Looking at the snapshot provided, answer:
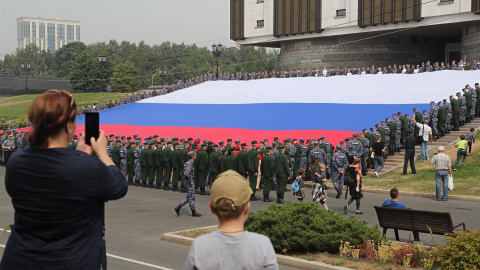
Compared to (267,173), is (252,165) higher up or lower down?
higher up

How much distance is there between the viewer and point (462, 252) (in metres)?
8.75

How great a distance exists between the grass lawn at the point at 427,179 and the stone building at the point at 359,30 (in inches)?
1129

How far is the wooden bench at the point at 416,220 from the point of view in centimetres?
1193

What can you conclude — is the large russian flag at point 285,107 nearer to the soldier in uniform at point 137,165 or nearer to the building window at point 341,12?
the soldier in uniform at point 137,165

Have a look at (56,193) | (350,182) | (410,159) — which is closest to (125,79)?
(410,159)

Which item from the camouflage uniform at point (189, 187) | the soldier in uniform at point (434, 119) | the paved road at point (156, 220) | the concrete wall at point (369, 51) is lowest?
the paved road at point (156, 220)

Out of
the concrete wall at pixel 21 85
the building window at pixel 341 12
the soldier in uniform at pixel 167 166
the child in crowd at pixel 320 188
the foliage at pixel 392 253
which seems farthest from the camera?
the concrete wall at pixel 21 85

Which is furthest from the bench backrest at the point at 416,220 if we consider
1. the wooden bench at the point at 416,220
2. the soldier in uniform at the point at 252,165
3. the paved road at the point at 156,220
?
the soldier in uniform at the point at 252,165

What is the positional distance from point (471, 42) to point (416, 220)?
4480 cm

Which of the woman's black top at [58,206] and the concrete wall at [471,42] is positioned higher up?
the concrete wall at [471,42]

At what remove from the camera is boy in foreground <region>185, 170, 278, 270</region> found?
3.44 metres

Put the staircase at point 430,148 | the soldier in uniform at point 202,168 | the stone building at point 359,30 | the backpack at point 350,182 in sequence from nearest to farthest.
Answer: the backpack at point 350,182 → the soldier in uniform at point 202,168 → the staircase at point 430,148 → the stone building at point 359,30

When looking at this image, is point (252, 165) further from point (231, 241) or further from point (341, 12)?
point (341, 12)

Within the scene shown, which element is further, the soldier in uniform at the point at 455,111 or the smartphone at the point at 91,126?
the soldier in uniform at the point at 455,111
